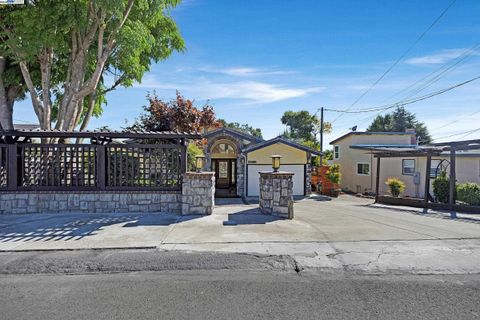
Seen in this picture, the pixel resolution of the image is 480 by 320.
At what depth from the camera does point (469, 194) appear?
1150 cm

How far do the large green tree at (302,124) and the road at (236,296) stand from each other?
125ft

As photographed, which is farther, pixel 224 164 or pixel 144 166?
pixel 224 164

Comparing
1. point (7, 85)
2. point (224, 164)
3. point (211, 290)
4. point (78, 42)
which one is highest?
point (78, 42)

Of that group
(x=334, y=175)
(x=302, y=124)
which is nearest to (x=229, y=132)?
(x=334, y=175)

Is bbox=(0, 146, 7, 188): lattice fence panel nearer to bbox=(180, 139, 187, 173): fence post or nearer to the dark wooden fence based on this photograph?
the dark wooden fence

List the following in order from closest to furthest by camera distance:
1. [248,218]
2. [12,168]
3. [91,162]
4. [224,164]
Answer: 1. [248,218]
2. [12,168]
3. [91,162]
4. [224,164]

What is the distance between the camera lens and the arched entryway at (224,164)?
18750 millimetres

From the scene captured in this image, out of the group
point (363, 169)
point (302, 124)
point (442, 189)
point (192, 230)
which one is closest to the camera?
point (192, 230)

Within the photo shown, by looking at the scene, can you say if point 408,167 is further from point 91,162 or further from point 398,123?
point 398,123

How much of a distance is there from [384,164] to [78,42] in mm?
21730

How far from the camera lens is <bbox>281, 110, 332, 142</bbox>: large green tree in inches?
1645

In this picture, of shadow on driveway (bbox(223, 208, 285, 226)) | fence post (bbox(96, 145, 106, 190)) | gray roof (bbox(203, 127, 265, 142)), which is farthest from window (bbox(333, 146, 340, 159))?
fence post (bbox(96, 145, 106, 190))

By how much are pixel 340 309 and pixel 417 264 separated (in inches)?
91.2

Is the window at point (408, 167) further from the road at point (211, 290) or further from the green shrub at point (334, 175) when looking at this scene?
the road at point (211, 290)
